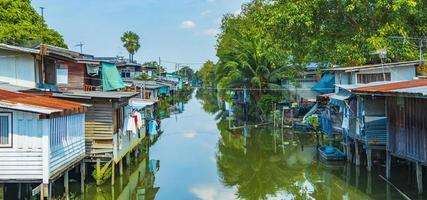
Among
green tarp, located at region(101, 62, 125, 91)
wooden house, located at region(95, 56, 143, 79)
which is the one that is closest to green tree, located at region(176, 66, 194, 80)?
wooden house, located at region(95, 56, 143, 79)

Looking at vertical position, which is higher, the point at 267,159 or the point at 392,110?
the point at 392,110

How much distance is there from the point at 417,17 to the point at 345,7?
11.9ft

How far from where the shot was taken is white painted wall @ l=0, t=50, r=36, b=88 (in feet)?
63.8

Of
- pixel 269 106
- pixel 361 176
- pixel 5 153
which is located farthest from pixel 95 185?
pixel 269 106

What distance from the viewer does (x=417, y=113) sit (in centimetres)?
1582

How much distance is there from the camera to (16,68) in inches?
767

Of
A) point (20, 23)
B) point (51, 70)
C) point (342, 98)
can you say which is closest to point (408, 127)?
point (342, 98)

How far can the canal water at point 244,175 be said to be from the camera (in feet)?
62.0

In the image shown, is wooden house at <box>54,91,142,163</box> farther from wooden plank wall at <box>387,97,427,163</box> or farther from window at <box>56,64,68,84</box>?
wooden plank wall at <box>387,97,427,163</box>

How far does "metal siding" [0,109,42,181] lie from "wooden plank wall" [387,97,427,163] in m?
11.9

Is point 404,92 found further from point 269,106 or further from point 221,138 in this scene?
point 269,106

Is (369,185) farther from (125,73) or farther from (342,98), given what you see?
(125,73)

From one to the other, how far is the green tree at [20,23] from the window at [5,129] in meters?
20.7

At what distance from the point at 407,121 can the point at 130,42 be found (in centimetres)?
7408
